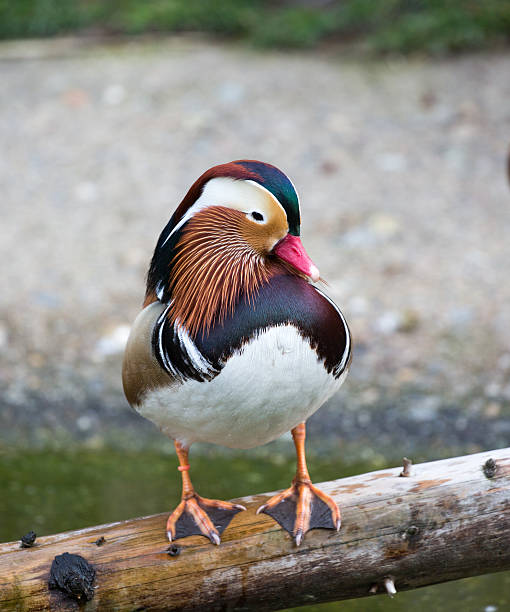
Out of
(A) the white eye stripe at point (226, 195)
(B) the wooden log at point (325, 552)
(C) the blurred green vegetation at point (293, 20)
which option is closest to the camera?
(A) the white eye stripe at point (226, 195)

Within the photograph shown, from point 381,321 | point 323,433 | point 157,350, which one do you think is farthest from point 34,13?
point 157,350

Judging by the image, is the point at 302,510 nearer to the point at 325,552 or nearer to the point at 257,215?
the point at 325,552

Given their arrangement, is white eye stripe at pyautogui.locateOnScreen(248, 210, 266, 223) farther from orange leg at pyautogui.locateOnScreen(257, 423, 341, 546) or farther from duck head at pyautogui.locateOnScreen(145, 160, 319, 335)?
orange leg at pyautogui.locateOnScreen(257, 423, 341, 546)

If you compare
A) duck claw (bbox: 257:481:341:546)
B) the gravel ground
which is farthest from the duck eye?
the gravel ground

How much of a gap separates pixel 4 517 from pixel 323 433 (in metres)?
1.37

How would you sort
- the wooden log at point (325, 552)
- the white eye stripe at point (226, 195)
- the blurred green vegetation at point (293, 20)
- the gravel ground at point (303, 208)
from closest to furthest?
the white eye stripe at point (226, 195) < the wooden log at point (325, 552) < the gravel ground at point (303, 208) < the blurred green vegetation at point (293, 20)

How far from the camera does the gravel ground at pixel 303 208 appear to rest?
4047mm

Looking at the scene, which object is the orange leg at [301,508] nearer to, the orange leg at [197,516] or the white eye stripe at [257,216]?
the orange leg at [197,516]

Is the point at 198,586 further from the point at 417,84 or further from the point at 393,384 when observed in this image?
the point at 417,84

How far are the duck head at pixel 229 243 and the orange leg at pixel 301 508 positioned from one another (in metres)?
0.52

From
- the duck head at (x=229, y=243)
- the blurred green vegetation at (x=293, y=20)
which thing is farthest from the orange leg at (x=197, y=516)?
the blurred green vegetation at (x=293, y=20)

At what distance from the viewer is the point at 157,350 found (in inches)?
83.7

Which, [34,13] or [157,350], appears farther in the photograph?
[34,13]

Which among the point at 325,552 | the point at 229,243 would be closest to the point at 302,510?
the point at 325,552
